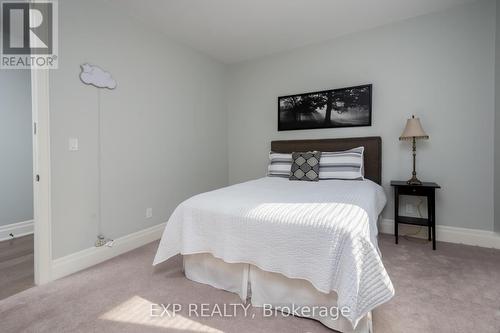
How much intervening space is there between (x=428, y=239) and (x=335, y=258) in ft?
7.09

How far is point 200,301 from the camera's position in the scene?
1637 mm

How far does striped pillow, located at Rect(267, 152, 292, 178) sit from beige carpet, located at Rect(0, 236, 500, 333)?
145 cm

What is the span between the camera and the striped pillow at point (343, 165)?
2762 mm

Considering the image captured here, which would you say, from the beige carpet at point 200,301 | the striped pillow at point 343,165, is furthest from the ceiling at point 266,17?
the beige carpet at point 200,301

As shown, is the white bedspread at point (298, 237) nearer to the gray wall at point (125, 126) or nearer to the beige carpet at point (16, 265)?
the gray wall at point (125, 126)

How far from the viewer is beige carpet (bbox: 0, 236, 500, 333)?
1.39m

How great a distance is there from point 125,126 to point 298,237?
7.13 ft

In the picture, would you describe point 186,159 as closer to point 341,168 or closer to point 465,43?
point 341,168

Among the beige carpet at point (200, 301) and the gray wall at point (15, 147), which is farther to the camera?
the gray wall at point (15, 147)

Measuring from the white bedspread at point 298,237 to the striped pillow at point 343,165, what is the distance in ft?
2.15

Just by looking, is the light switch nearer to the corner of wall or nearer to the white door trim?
the white door trim

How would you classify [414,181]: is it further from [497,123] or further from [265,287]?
[265,287]

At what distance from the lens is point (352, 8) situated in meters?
2.54

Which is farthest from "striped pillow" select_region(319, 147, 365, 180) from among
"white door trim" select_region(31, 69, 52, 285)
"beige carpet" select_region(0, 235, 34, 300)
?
"beige carpet" select_region(0, 235, 34, 300)
